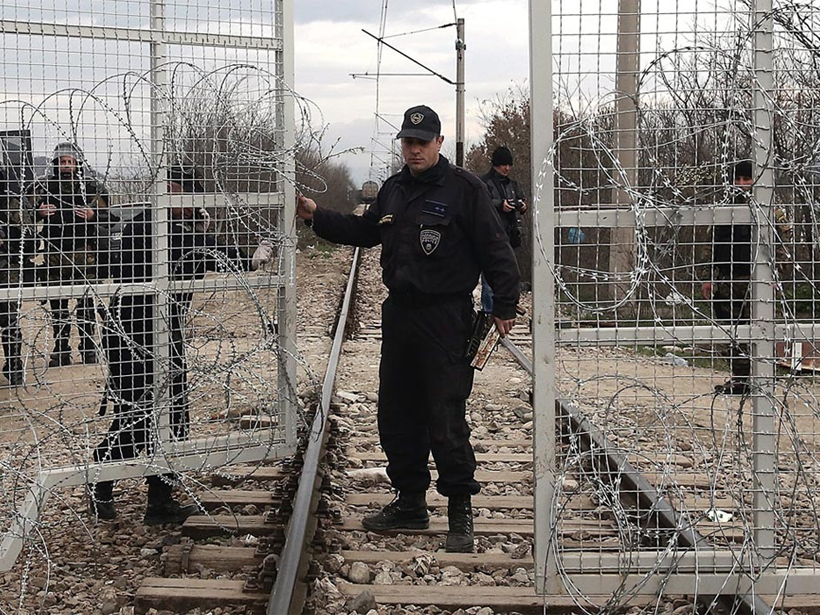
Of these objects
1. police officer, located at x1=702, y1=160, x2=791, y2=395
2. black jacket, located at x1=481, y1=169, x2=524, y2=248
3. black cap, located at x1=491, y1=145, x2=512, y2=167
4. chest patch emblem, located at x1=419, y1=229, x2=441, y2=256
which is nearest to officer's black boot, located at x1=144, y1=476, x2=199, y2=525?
chest patch emblem, located at x1=419, y1=229, x2=441, y2=256

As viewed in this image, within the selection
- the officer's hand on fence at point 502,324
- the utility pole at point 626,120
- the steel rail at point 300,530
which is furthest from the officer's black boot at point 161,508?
the utility pole at point 626,120

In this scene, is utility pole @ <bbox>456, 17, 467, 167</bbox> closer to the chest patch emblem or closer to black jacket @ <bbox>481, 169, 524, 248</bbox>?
black jacket @ <bbox>481, 169, 524, 248</bbox>

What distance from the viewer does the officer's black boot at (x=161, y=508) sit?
19.1 ft

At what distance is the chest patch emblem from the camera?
5379 mm

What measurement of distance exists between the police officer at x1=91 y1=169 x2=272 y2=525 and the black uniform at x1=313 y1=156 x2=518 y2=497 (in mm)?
782

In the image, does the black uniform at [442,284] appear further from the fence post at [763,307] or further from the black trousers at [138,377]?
the fence post at [763,307]

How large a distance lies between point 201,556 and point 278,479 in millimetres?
1521

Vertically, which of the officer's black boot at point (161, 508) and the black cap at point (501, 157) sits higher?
the black cap at point (501, 157)

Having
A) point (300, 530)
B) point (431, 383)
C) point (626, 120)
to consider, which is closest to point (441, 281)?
point (431, 383)

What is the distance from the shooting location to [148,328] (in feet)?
18.3

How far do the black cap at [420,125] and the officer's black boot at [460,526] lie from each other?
186cm

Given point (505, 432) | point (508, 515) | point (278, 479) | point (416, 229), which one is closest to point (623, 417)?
point (505, 432)

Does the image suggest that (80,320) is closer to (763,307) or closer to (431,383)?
(431,383)

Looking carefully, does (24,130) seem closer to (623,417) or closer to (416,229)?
(416,229)
